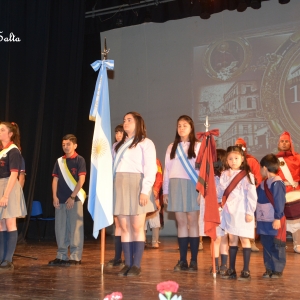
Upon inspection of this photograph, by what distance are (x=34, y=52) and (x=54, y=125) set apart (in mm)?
1302

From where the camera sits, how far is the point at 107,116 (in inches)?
187

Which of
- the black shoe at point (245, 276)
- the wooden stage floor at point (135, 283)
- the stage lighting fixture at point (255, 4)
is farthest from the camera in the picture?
the stage lighting fixture at point (255, 4)

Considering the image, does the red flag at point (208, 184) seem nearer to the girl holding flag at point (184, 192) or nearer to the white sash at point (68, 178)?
the girl holding flag at point (184, 192)

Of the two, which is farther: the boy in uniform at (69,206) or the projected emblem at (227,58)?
the projected emblem at (227,58)

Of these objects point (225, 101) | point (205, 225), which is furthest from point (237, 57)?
point (205, 225)

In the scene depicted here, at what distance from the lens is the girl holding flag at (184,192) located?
177 inches

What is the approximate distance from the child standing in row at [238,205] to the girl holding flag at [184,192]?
1.06 ft

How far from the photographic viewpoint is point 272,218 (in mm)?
4242

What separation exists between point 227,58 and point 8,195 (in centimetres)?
507

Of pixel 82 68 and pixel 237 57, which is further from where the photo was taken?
pixel 82 68

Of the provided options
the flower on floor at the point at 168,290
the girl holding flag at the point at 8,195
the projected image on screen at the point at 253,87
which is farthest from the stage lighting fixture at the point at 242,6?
the flower on floor at the point at 168,290

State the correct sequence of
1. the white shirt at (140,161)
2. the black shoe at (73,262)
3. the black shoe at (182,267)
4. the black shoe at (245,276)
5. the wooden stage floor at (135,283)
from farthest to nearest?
the black shoe at (73,262) → the black shoe at (182,267) → the white shirt at (140,161) → the black shoe at (245,276) → the wooden stage floor at (135,283)

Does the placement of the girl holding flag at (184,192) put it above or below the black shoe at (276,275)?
above

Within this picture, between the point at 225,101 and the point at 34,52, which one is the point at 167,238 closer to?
the point at 225,101
